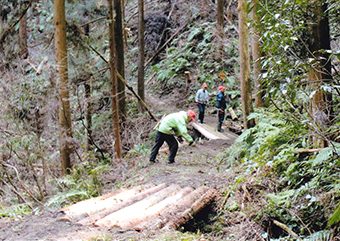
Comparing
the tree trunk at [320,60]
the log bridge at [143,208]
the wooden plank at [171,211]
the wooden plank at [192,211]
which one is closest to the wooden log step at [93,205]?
the log bridge at [143,208]

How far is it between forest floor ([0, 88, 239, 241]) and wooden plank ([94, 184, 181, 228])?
186 mm

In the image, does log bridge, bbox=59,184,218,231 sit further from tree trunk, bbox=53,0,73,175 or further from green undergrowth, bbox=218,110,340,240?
tree trunk, bbox=53,0,73,175

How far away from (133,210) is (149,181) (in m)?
2.76

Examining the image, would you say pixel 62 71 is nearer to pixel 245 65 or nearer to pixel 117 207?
pixel 117 207

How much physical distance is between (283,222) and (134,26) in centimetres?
2943

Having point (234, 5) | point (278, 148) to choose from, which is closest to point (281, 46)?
point (278, 148)

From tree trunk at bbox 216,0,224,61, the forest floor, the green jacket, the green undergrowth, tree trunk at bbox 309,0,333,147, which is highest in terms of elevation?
tree trunk at bbox 216,0,224,61

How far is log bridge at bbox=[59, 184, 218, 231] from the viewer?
5223mm

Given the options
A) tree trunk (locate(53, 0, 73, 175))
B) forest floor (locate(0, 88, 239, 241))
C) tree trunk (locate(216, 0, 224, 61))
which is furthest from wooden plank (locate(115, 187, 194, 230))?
tree trunk (locate(216, 0, 224, 61))

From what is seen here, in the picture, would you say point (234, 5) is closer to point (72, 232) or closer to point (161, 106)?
point (161, 106)

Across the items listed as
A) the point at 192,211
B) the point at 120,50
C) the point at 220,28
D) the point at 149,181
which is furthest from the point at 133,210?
the point at 220,28

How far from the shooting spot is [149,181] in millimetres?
8500

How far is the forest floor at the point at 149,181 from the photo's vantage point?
15.7 feet

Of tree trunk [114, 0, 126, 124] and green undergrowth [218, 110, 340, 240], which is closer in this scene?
green undergrowth [218, 110, 340, 240]
